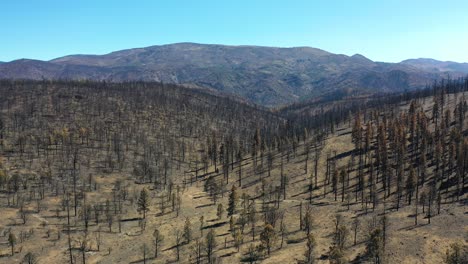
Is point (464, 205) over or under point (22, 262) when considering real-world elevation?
over

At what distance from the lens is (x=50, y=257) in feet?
347

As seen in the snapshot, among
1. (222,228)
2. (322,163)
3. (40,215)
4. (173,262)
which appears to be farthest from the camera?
(322,163)

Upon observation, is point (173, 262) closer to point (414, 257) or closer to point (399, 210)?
point (414, 257)

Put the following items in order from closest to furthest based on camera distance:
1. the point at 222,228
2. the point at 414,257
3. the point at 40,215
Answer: the point at 414,257
the point at 222,228
the point at 40,215

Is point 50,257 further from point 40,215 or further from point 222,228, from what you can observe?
point 222,228

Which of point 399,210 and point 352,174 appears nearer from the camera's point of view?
point 399,210

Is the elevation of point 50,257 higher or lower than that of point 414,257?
lower

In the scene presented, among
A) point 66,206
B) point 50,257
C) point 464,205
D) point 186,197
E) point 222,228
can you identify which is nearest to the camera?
point 50,257

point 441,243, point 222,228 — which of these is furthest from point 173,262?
point 441,243

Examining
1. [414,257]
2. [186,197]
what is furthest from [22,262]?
[414,257]

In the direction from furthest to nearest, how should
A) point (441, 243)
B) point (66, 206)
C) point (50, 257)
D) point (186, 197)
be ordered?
point (186, 197)
point (66, 206)
point (50, 257)
point (441, 243)

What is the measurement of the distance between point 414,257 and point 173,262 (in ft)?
195

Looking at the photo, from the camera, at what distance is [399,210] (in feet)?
391

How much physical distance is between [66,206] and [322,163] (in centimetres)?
12563
